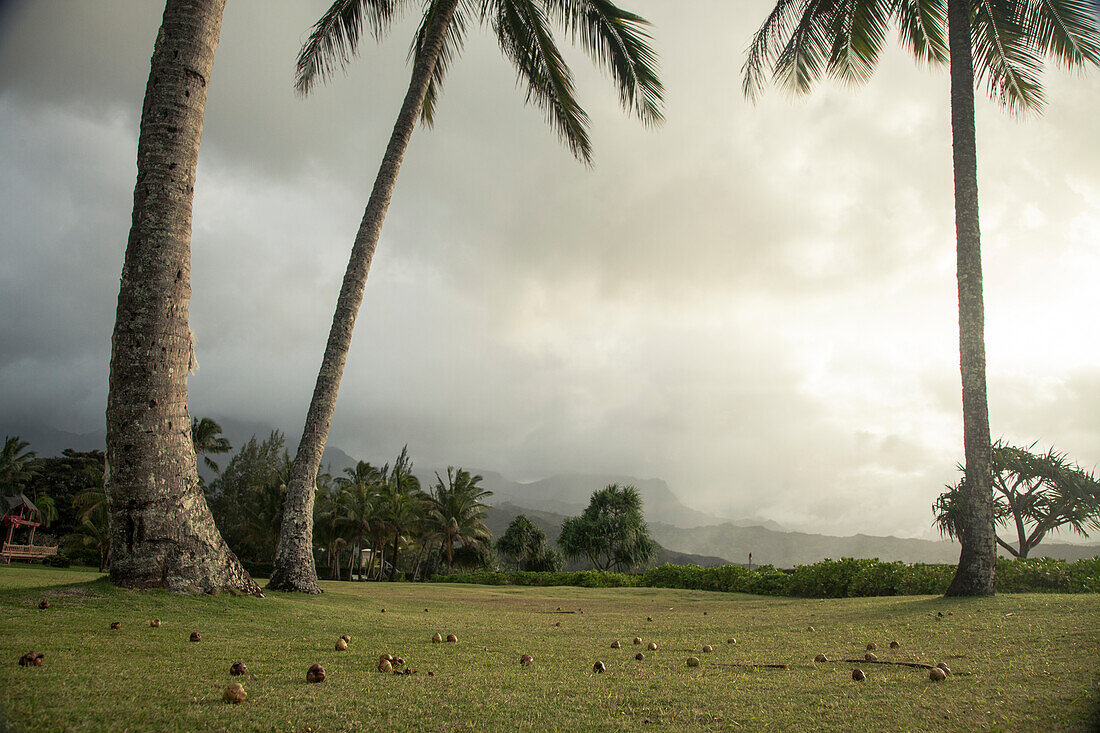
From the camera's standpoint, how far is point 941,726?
229 centimetres

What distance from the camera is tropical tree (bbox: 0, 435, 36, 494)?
48.2m

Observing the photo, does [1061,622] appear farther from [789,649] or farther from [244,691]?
[244,691]

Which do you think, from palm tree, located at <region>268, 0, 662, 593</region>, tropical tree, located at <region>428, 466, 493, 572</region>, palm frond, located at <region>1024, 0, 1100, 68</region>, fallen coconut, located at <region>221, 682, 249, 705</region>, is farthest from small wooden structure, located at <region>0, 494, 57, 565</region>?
palm frond, located at <region>1024, 0, 1100, 68</region>

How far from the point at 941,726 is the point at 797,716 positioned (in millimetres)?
523

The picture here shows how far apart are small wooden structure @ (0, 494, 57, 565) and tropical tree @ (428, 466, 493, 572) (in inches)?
923

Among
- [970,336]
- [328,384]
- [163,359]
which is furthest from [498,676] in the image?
[970,336]

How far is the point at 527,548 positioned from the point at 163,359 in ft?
159

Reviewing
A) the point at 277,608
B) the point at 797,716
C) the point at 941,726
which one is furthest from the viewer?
the point at 277,608

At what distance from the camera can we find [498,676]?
3.28 meters

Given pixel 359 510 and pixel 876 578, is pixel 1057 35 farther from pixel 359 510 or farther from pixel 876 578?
pixel 359 510

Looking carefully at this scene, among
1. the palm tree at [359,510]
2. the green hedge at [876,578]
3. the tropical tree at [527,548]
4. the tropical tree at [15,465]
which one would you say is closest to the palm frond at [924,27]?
the green hedge at [876,578]

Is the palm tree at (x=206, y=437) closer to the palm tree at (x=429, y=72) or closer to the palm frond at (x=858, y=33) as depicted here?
the palm tree at (x=429, y=72)

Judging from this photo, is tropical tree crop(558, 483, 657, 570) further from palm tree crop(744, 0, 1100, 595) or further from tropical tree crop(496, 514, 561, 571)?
palm tree crop(744, 0, 1100, 595)

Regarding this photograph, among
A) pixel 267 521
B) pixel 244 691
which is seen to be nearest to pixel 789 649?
pixel 244 691
